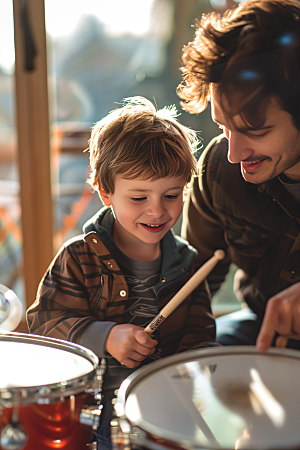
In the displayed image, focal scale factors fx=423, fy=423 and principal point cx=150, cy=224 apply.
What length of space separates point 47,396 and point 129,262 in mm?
321

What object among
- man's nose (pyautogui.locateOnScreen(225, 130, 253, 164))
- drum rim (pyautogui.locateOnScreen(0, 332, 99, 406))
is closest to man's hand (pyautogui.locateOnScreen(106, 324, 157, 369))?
drum rim (pyautogui.locateOnScreen(0, 332, 99, 406))

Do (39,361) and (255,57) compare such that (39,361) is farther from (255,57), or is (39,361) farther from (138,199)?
(255,57)

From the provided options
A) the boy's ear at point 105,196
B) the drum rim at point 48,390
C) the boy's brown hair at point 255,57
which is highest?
the boy's brown hair at point 255,57

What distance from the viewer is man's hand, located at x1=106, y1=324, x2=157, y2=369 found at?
27.1 inches

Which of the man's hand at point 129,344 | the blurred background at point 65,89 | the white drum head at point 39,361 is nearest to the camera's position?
the white drum head at point 39,361

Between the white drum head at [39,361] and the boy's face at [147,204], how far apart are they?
225mm

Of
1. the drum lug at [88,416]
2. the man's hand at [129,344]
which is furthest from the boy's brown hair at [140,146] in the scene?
the drum lug at [88,416]

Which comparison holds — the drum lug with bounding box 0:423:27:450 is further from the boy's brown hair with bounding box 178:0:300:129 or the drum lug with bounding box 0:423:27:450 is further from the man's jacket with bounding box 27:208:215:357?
the boy's brown hair with bounding box 178:0:300:129

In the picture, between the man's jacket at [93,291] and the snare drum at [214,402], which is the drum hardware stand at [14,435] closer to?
the snare drum at [214,402]

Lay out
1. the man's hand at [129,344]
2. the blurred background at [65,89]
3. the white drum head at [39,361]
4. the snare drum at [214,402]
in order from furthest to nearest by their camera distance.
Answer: the blurred background at [65,89]
the man's hand at [129,344]
the white drum head at [39,361]
the snare drum at [214,402]

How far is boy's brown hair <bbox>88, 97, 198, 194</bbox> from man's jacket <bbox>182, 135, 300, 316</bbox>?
95 mm

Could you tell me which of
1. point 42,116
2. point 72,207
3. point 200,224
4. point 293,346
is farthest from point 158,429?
point 42,116

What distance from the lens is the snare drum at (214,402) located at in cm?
46

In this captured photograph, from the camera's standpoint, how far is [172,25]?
0.82 meters
